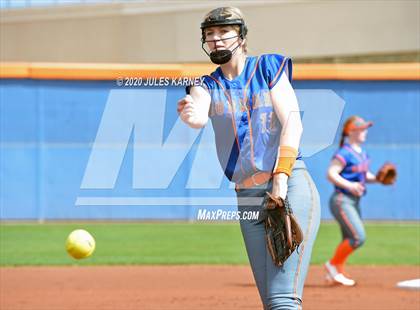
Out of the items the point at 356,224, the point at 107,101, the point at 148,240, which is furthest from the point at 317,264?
the point at 107,101

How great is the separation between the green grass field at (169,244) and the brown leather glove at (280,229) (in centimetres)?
749

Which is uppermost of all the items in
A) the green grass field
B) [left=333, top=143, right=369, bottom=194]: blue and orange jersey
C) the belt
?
the belt

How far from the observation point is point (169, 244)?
14352mm

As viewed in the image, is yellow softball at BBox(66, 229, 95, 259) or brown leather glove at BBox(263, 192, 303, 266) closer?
brown leather glove at BBox(263, 192, 303, 266)

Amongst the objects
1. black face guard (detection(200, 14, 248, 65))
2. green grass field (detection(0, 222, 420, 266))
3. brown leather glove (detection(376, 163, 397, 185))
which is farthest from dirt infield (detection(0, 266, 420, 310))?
black face guard (detection(200, 14, 248, 65))

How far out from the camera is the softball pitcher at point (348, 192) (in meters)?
10.1

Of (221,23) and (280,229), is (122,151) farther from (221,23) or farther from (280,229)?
(280,229)

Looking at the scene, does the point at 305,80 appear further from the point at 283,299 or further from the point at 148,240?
the point at 283,299

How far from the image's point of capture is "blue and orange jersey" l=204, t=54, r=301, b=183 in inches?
185

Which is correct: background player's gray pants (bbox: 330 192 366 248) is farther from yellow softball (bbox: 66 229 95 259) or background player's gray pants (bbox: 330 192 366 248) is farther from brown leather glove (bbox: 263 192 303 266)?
brown leather glove (bbox: 263 192 303 266)

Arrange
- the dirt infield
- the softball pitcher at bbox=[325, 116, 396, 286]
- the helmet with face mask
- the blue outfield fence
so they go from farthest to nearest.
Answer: the blue outfield fence < the softball pitcher at bbox=[325, 116, 396, 286] < the dirt infield < the helmet with face mask

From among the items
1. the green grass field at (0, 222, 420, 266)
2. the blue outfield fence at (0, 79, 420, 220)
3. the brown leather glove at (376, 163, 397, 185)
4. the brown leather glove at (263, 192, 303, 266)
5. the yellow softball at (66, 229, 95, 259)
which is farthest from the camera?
the blue outfield fence at (0, 79, 420, 220)

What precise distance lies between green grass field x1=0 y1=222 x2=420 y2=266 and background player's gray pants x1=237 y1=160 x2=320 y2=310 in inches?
290

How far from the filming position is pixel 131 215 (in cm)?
1864
